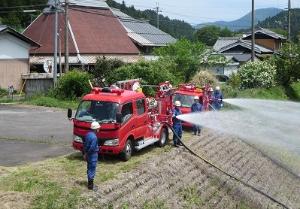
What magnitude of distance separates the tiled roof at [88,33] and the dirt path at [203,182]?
2978 cm

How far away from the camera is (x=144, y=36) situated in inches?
2591

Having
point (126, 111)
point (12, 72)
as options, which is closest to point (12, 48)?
point (12, 72)

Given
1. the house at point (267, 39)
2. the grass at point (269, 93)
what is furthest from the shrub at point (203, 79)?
the house at point (267, 39)

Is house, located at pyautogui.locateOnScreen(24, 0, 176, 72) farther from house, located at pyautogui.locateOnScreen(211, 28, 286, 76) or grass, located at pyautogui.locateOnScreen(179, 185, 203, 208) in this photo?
grass, located at pyautogui.locateOnScreen(179, 185, 203, 208)

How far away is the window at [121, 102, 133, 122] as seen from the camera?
17.3 meters

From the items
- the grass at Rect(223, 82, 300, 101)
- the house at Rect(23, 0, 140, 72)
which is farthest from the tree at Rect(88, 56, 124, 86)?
the house at Rect(23, 0, 140, 72)

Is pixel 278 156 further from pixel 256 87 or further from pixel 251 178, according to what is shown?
pixel 256 87

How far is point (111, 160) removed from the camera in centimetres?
1762

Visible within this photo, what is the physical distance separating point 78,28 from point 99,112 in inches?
1520

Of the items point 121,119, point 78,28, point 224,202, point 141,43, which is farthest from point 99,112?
point 141,43

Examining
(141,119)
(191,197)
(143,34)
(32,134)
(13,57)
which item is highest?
(143,34)

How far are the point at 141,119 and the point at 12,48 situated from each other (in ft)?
89.5

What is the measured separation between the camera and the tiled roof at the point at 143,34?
6319 cm

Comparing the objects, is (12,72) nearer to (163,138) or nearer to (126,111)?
(163,138)
